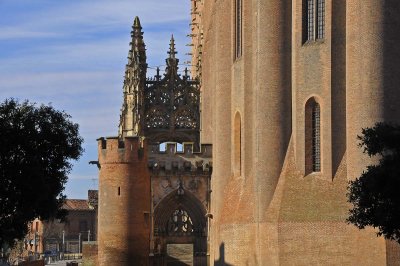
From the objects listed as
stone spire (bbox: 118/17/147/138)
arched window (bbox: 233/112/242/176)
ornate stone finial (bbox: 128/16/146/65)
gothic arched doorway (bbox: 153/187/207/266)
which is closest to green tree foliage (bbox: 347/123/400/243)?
arched window (bbox: 233/112/242/176)

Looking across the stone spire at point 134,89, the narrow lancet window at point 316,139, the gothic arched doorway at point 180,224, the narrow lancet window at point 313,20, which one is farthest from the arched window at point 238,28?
the stone spire at point 134,89

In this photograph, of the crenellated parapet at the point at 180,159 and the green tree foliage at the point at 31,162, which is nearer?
the green tree foliage at the point at 31,162

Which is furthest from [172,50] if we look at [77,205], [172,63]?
[77,205]

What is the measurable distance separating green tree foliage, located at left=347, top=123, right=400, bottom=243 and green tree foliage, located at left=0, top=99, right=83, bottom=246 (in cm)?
1175

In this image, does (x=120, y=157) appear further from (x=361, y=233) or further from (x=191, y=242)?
(x=361, y=233)

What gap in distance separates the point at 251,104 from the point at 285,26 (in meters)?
4.49

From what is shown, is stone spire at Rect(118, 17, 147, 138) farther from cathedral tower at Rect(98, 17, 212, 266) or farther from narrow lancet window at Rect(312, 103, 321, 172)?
narrow lancet window at Rect(312, 103, 321, 172)

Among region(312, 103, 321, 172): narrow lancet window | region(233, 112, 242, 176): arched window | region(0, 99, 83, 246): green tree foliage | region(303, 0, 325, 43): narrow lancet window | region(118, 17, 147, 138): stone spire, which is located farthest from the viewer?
region(118, 17, 147, 138): stone spire

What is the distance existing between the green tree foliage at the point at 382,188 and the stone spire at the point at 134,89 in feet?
117

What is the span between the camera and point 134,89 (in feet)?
A: 247

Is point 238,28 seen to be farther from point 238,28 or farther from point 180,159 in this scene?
point 180,159

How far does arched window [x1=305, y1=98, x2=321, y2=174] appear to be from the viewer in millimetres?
52500

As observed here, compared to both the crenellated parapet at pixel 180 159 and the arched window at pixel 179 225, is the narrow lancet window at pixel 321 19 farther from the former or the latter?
the arched window at pixel 179 225

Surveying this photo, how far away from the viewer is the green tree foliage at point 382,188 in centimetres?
3856
